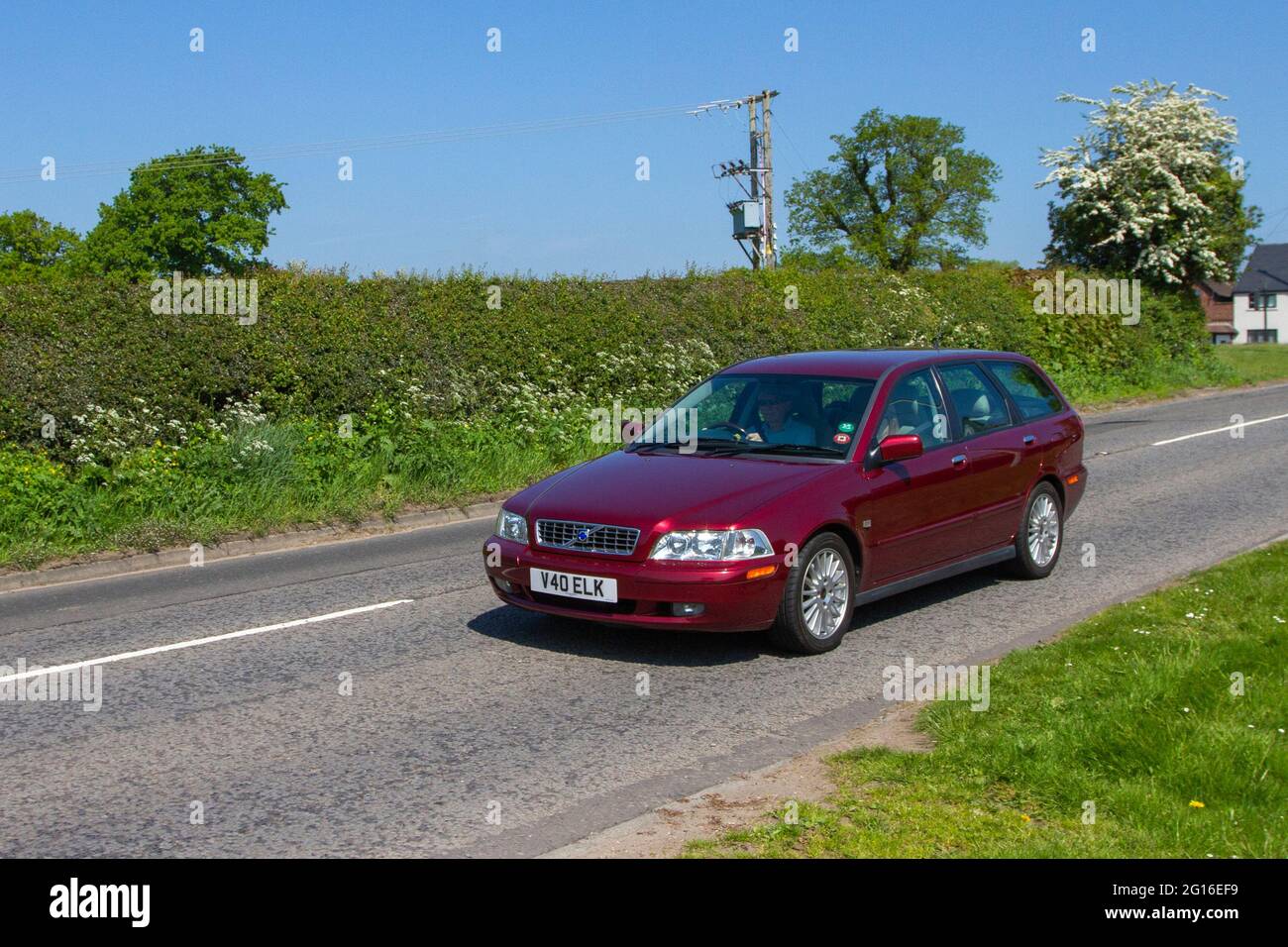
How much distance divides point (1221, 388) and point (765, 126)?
54.2ft

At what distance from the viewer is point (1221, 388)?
32.0m

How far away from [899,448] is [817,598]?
3.54ft

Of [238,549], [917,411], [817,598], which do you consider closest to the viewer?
[817,598]

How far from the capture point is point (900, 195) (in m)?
81.0

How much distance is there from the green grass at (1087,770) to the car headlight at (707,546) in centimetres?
146

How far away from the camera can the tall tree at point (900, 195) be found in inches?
3157

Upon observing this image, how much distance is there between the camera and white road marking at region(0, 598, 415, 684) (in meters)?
7.89
